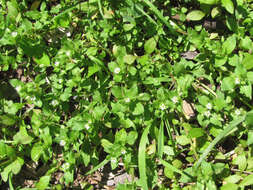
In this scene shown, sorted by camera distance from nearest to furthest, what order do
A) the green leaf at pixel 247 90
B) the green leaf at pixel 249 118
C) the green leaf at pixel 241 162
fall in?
the green leaf at pixel 249 118 → the green leaf at pixel 247 90 → the green leaf at pixel 241 162

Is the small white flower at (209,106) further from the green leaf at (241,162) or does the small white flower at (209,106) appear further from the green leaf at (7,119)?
the green leaf at (7,119)

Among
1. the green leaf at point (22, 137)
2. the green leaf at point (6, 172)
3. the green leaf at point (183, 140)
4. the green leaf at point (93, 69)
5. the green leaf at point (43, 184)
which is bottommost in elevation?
the green leaf at point (43, 184)

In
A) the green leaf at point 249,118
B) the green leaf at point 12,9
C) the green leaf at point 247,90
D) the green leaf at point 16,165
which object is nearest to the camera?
the green leaf at point 249,118

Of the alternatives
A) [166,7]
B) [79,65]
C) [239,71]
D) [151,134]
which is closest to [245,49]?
[239,71]

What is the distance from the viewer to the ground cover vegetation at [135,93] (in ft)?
10.2

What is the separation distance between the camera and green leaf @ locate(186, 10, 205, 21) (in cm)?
342

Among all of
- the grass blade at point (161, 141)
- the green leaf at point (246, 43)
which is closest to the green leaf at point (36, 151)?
the grass blade at point (161, 141)

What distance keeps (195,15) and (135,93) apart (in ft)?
4.20

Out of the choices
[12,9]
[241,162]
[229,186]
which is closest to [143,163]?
[229,186]

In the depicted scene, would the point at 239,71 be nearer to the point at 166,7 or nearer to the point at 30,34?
the point at 166,7

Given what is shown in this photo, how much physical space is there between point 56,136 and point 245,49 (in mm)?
2406

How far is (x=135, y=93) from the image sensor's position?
300 centimetres

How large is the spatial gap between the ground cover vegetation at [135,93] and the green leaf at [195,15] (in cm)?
1

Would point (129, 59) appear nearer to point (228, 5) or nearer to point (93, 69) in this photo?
point (93, 69)
